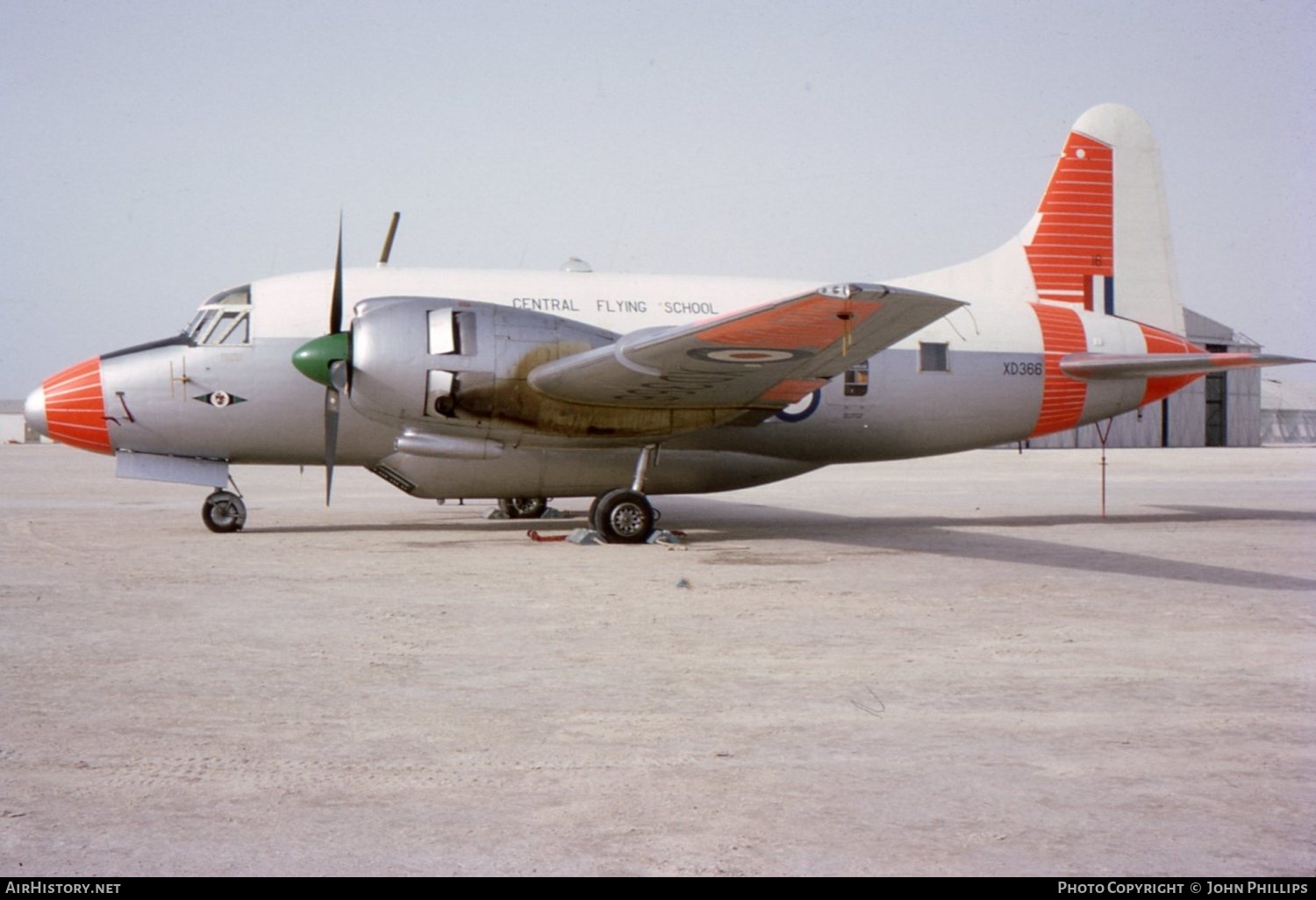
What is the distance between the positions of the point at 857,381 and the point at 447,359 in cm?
633

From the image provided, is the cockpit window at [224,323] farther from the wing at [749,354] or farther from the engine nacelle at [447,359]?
the wing at [749,354]

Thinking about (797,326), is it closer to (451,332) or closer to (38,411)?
(451,332)

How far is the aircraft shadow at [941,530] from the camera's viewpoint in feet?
37.3

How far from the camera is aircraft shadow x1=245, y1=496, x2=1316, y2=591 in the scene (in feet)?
37.3

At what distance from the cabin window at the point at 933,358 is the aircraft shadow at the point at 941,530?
8.02 ft

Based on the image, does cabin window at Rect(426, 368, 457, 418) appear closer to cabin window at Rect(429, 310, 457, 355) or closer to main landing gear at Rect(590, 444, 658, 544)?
cabin window at Rect(429, 310, 457, 355)

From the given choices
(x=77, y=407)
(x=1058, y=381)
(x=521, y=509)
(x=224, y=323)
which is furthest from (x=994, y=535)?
(x=77, y=407)

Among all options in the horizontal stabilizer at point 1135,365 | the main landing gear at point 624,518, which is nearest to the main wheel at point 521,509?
the main landing gear at point 624,518

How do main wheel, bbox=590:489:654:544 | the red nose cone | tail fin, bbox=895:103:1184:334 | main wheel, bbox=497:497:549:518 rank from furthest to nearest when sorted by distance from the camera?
main wheel, bbox=497:497:549:518
tail fin, bbox=895:103:1184:334
the red nose cone
main wheel, bbox=590:489:654:544

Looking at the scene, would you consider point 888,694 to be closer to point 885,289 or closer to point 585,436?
point 885,289

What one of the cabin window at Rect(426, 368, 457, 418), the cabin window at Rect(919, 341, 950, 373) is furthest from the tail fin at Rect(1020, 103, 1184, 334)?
the cabin window at Rect(426, 368, 457, 418)

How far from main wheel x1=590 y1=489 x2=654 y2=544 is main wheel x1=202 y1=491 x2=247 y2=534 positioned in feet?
16.8

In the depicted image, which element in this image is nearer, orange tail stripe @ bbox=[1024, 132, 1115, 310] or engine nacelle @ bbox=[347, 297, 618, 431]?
engine nacelle @ bbox=[347, 297, 618, 431]

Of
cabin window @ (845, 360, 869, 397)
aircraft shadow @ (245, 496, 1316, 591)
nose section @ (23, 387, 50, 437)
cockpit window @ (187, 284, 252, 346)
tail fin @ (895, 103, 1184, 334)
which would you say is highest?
tail fin @ (895, 103, 1184, 334)
